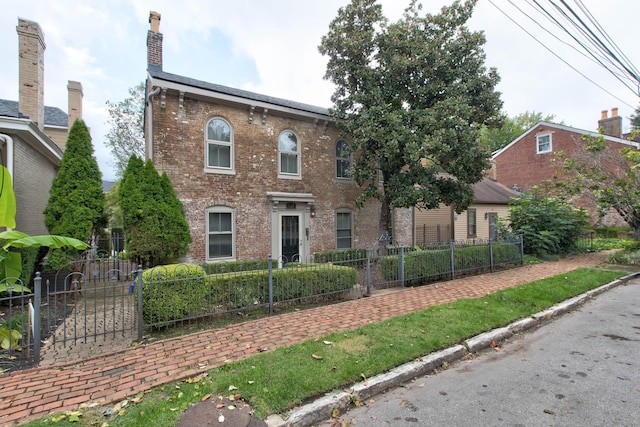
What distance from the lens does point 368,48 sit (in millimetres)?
11727

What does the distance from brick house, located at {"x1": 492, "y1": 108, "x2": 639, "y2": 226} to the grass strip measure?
22727 millimetres

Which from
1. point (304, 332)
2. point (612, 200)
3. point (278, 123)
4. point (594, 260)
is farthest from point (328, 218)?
point (612, 200)

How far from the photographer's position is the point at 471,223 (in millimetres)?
20125

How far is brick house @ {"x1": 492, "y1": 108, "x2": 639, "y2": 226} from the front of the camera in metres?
24.2

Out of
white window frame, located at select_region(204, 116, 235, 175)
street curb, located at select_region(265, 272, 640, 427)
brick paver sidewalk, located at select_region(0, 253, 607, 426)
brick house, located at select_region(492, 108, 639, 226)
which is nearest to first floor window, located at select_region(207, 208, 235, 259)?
white window frame, located at select_region(204, 116, 235, 175)

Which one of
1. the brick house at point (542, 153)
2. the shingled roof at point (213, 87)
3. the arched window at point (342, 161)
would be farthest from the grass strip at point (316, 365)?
the brick house at point (542, 153)

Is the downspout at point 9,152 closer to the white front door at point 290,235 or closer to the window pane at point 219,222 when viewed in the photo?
the window pane at point 219,222

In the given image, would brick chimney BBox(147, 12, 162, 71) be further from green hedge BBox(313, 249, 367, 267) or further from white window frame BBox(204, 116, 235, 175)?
green hedge BBox(313, 249, 367, 267)

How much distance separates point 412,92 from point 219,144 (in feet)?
23.2

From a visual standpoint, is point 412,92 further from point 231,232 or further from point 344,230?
point 231,232

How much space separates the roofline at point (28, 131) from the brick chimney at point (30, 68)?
1419 mm

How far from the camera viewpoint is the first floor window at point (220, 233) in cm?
1084

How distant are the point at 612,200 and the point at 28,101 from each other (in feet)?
78.9

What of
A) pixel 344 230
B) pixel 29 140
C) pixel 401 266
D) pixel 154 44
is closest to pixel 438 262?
pixel 401 266
